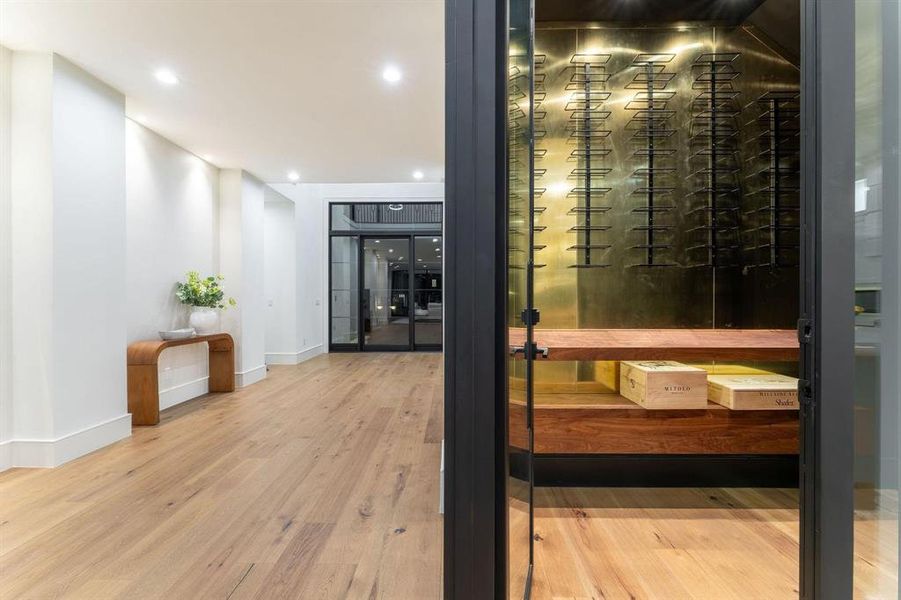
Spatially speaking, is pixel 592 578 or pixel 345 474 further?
pixel 345 474

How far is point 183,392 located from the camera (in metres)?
4.52

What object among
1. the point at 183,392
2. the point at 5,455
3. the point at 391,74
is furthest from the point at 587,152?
the point at 183,392

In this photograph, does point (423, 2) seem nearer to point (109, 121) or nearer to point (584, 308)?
point (584, 308)

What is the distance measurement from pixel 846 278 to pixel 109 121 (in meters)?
4.30

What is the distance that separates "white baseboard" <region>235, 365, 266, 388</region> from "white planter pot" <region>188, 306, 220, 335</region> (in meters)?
0.85

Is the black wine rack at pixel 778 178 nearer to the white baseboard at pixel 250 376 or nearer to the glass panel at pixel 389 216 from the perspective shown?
the white baseboard at pixel 250 376

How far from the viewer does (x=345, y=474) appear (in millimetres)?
2580

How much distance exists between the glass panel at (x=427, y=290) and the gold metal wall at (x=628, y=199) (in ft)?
17.5

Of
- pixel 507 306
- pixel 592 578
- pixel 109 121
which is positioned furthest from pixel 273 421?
pixel 507 306

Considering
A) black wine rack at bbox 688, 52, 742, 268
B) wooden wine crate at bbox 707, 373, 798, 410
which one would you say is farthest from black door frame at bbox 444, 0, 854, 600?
black wine rack at bbox 688, 52, 742, 268

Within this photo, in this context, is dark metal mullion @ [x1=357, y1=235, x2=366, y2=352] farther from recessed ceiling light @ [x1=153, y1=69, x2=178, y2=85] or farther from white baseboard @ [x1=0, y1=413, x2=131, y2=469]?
white baseboard @ [x1=0, y1=413, x2=131, y2=469]

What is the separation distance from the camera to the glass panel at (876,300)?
0.98 meters

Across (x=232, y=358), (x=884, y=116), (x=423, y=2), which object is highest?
(x=423, y=2)

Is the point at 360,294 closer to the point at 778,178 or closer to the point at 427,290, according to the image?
the point at 427,290
